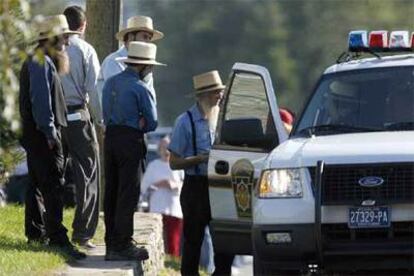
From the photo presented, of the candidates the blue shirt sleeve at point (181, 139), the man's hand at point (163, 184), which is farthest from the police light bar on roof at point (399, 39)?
the man's hand at point (163, 184)

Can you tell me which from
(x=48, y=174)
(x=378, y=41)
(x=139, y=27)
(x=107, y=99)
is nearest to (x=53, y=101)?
(x=107, y=99)

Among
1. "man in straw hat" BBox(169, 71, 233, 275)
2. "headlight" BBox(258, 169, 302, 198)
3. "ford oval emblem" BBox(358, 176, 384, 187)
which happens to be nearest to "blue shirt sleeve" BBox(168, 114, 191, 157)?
"man in straw hat" BBox(169, 71, 233, 275)

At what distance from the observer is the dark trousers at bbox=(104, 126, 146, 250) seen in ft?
32.6

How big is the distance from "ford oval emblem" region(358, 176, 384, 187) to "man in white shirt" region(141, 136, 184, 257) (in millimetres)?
8655

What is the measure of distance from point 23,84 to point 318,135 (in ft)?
7.29

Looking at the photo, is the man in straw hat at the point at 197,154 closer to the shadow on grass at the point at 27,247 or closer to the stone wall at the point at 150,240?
the stone wall at the point at 150,240

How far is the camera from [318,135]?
920 cm

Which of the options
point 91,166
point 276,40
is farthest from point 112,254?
point 276,40

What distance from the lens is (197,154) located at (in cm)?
1052

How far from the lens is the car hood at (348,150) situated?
8.37m

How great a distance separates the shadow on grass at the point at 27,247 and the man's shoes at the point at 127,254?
316 mm

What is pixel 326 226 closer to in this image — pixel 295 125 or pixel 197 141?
pixel 295 125

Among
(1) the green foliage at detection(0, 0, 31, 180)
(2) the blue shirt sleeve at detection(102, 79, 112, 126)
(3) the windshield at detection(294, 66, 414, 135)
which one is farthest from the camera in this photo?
(2) the blue shirt sleeve at detection(102, 79, 112, 126)

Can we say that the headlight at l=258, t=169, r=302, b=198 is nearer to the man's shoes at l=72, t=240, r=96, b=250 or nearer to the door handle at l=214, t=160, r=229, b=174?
the door handle at l=214, t=160, r=229, b=174
